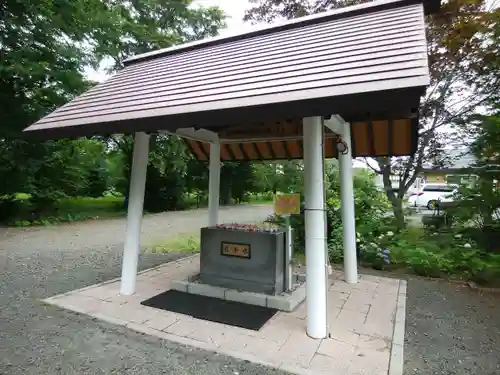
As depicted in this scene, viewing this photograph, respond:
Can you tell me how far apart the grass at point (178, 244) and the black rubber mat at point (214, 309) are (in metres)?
3.10

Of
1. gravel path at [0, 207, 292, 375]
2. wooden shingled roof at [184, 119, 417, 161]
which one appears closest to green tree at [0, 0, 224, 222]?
gravel path at [0, 207, 292, 375]

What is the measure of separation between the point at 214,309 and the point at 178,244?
4.34 m

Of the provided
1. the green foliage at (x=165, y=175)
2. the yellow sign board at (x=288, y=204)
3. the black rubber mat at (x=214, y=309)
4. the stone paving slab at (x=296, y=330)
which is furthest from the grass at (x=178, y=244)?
the green foliage at (x=165, y=175)

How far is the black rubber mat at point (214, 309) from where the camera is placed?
11.0 feet

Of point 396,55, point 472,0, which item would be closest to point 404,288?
point 396,55

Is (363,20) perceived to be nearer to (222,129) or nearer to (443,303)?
(222,129)

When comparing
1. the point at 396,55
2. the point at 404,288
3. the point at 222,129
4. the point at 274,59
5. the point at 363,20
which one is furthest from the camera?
the point at 222,129

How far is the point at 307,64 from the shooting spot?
2885 millimetres

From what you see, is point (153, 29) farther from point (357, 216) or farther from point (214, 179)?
point (357, 216)

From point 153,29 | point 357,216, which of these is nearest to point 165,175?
point 153,29

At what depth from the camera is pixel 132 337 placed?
299cm

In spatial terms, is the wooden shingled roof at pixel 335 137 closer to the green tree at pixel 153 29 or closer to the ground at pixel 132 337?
the ground at pixel 132 337

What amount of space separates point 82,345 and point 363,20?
4.63 metres

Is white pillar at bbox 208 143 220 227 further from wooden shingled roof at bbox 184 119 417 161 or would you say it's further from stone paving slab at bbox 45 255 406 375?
stone paving slab at bbox 45 255 406 375
